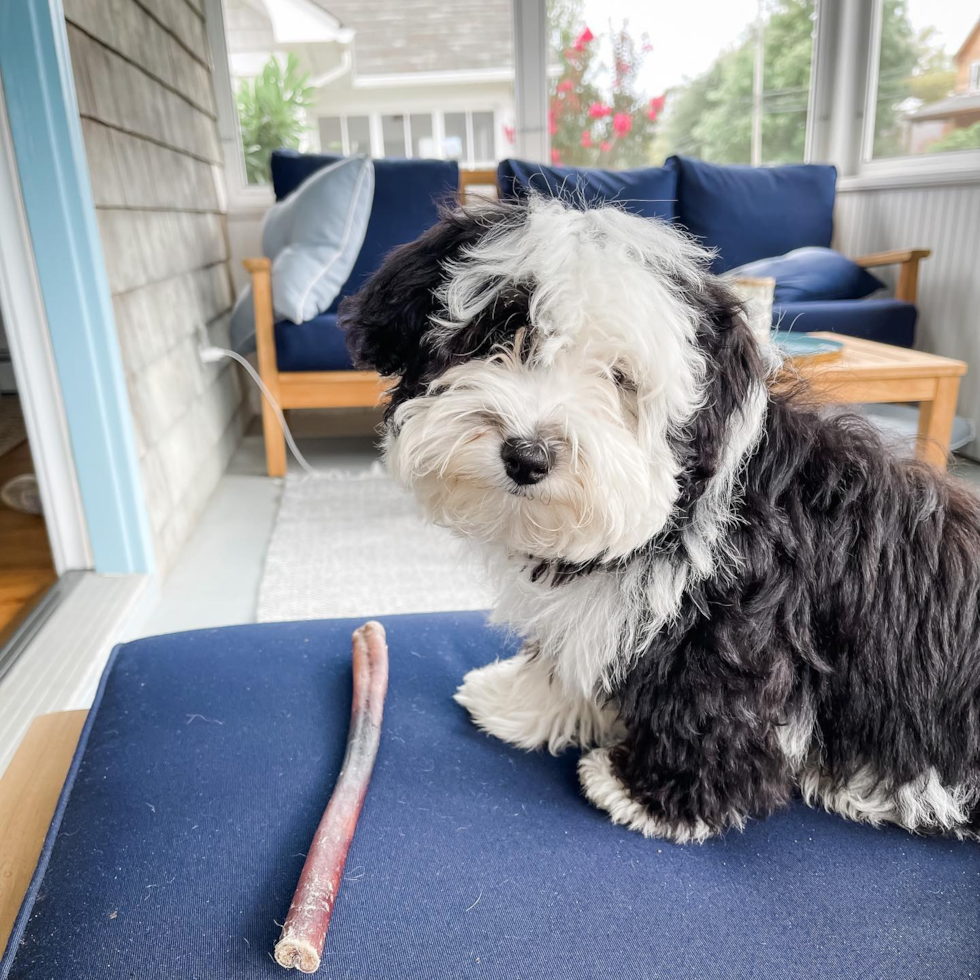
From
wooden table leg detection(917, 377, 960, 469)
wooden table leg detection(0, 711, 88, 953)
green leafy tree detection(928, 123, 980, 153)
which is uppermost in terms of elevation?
green leafy tree detection(928, 123, 980, 153)

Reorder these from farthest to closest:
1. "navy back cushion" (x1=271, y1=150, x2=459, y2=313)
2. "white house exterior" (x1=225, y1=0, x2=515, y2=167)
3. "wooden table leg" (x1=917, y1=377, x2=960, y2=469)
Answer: "white house exterior" (x1=225, y1=0, x2=515, y2=167)
"navy back cushion" (x1=271, y1=150, x2=459, y2=313)
"wooden table leg" (x1=917, y1=377, x2=960, y2=469)

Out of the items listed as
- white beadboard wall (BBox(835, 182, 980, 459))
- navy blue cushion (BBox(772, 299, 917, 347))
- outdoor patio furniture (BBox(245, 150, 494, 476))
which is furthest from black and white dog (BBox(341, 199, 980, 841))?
white beadboard wall (BBox(835, 182, 980, 459))

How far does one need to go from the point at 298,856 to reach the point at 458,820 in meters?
0.22

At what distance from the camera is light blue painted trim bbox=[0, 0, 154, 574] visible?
1.93m

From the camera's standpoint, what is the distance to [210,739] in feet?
4.27

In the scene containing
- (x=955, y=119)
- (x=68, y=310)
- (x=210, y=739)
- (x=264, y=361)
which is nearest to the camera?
(x=210, y=739)

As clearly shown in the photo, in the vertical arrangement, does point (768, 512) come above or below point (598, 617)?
above

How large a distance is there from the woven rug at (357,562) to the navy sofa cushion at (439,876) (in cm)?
91

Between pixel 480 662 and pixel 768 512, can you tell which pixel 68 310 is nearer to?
pixel 480 662

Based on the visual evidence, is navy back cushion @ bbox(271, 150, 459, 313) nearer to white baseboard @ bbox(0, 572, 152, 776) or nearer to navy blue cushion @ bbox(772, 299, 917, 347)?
navy blue cushion @ bbox(772, 299, 917, 347)

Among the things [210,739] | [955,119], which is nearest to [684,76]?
[955,119]

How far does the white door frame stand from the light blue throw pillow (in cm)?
151

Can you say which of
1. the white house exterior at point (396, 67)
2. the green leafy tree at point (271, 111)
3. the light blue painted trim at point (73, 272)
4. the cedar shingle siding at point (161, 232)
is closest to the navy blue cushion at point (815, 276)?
the white house exterior at point (396, 67)

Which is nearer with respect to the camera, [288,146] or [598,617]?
[598,617]
